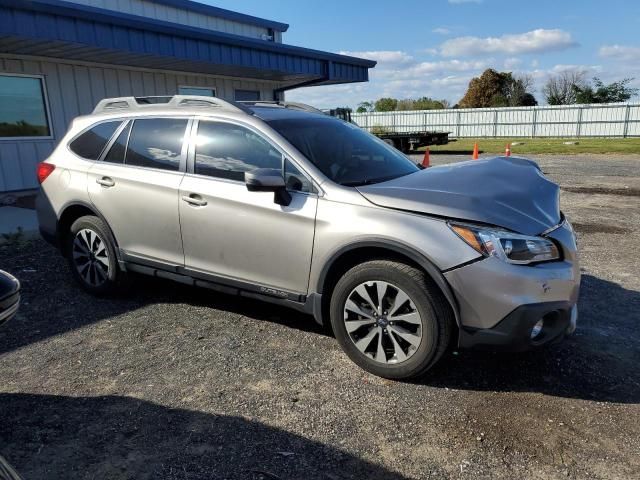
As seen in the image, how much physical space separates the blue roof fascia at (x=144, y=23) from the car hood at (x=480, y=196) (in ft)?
24.3

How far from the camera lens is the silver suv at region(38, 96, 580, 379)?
3.07 metres

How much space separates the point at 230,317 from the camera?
4.50 m

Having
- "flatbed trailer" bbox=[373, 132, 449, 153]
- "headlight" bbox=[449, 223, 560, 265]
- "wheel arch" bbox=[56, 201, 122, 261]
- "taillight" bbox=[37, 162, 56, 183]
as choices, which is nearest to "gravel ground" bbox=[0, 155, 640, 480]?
"wheel arch" bbox=[56, 201, 122, 261]

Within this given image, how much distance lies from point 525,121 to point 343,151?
126 ft

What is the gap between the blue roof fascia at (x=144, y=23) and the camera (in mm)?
8117

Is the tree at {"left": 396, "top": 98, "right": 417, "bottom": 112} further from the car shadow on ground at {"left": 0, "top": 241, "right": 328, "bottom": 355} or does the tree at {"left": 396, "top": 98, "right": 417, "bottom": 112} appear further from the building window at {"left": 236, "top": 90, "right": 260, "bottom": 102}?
the car shadow on ground at {"left": 0, "top": 241, "right": 328, "bottom": 355}

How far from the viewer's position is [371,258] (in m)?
3.43

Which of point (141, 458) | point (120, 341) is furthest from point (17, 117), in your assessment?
point (141, 458)

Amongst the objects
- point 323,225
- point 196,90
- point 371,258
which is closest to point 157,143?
point 323,225

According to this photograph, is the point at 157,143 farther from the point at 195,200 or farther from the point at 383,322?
the point at 383,322

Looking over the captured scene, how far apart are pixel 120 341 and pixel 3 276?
2539mm

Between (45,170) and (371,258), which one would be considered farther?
(45,170)

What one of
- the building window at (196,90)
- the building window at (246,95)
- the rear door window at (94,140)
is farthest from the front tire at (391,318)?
the building window at (246,95)

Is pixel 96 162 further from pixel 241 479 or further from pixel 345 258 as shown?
pixel 241 479
